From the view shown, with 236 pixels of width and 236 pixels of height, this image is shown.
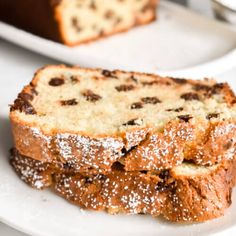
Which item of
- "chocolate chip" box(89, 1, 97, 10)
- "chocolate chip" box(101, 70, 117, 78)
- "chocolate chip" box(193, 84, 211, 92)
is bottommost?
"chocolate chip" box(89, 1, 97, 10)

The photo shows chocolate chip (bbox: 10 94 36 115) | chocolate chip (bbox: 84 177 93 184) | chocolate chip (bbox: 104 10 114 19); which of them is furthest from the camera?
chocolate chip (bbox: 104 10 114 19)

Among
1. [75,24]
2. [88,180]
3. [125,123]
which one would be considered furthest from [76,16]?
[88,180]

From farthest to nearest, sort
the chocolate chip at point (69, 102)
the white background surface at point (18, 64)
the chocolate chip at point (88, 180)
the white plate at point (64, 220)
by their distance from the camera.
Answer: the white background surface at point (18, 64) < the chocolate chip at point (69, 102) < the chocolate chip at point (88, 180) < the white plate at point (64, 220)

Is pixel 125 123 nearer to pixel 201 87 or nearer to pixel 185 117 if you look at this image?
pixel 185 117

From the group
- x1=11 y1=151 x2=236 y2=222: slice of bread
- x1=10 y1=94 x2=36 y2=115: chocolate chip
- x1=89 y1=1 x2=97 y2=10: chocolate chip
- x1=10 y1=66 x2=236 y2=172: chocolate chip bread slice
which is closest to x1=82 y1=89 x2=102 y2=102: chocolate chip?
x1=10 y1=66 x2=236 y2=172: chocolate chip bread slice

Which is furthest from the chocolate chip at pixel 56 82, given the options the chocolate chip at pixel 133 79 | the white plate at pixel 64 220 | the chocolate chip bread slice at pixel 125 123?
the white plate at pixel 64 220

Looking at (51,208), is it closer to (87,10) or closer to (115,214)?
(115,214)

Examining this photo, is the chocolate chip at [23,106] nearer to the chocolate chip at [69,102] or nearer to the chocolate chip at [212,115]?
the chocolate chip at [69,102]

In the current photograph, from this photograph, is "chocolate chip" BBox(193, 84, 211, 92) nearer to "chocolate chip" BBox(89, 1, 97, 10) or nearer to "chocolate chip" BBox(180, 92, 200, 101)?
"chocolate chip" BBox(180, 92, 200, 101)
